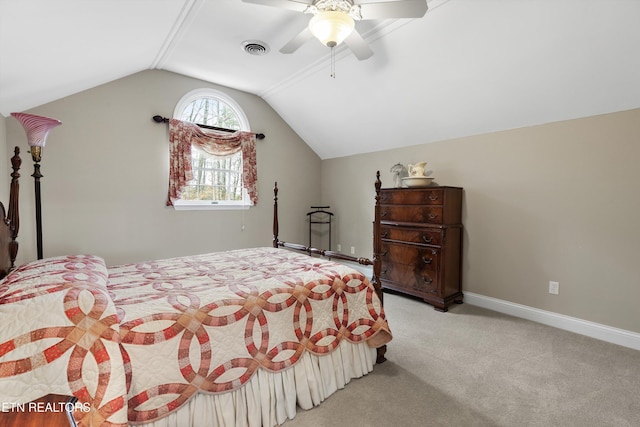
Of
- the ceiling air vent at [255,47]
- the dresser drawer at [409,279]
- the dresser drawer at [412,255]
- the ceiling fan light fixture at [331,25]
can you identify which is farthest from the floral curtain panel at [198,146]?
the ceiling fan light fixture at [331,25]

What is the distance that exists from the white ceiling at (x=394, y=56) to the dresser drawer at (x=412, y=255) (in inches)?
56.0

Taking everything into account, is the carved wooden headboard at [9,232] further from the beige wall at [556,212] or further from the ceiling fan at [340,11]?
the beige wall at [556,212]

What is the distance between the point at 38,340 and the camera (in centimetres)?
108

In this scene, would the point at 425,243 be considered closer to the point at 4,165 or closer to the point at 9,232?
the point at 9,232

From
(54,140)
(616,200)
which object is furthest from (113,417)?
(616,200)

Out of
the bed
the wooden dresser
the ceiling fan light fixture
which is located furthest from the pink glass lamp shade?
the wooden dresser

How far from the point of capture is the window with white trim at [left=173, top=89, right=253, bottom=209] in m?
4.04

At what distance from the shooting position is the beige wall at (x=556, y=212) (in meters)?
2.51

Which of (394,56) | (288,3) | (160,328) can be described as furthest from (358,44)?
(160,328)

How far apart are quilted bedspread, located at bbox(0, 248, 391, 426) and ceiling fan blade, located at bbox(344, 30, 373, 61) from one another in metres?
1.68

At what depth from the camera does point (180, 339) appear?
1.37 m

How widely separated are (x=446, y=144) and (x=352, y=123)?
4.33 feet

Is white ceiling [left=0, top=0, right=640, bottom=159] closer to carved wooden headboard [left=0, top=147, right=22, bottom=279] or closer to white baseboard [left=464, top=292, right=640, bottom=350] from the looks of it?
carved wooden headboard [left=0, top=147, right=22, bottom=279]

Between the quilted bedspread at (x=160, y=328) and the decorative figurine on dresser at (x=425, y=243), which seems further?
the decorative figurine on dresser at (x=425, y=243)
